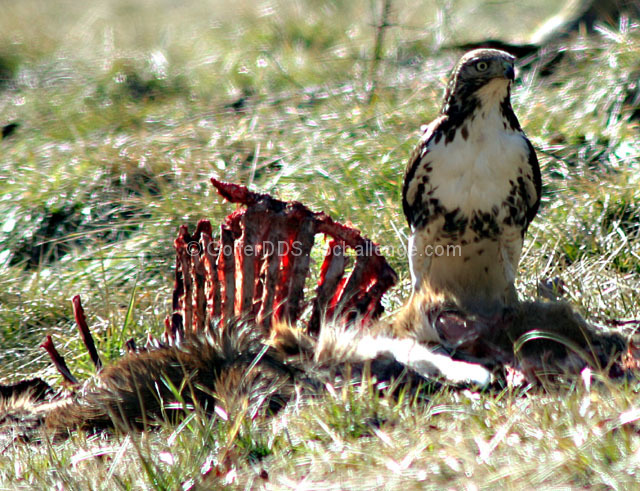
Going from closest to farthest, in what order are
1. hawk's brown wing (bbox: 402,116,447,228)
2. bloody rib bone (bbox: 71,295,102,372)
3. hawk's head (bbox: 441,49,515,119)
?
bloody rib bone (bbox: 71,295,102,372) → hawk's head (bbox: 441,49,515,119) → hawk's brown wing (bbox: 402,116,447,228)

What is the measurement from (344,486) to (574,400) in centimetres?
65

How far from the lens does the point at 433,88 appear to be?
223 inches

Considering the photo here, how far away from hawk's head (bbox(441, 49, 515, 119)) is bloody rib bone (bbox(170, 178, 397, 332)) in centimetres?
65

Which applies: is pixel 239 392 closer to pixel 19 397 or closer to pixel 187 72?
pixel 19 397

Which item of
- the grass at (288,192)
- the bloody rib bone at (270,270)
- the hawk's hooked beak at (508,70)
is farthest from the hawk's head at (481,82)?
the grass at (288,192)

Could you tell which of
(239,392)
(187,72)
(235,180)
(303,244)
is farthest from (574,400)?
(187,72)

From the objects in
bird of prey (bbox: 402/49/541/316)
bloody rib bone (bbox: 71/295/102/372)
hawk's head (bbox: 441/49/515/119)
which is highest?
hawk's head (bbox: 441/49/515/119)

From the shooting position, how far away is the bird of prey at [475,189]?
307 centimetres

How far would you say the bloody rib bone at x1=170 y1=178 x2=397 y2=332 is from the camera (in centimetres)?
297

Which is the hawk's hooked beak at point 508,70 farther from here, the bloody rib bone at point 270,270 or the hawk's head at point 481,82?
the bloody rib bone at point 270,270

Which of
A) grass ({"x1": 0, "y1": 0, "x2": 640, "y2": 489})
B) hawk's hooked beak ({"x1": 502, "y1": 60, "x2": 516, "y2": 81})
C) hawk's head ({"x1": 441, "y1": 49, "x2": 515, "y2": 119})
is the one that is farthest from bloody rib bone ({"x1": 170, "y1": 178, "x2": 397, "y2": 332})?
hawk's hooked beak ({"x1": 502, "y1": 60, "x2": 516, "y2": 81})

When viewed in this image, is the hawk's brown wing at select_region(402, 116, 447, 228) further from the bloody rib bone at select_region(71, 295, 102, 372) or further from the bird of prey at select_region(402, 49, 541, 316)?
the bloody rib bone at select_region(71, 295, 102, 372)

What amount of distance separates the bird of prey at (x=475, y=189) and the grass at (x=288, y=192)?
405 millimetres

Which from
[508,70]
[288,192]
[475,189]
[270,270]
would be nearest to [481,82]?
[508,70]
